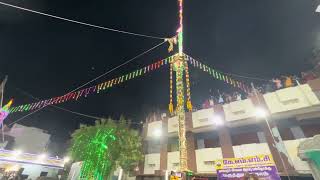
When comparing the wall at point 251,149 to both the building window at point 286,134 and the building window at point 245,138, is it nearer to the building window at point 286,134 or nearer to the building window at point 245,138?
the building window at point 245,138

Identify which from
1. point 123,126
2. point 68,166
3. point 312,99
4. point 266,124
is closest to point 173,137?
point 123,126

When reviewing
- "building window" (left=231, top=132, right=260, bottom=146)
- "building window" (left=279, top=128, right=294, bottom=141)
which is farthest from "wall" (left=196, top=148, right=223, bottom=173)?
"building window" (left=279, top=128, right=294, bottom=141)

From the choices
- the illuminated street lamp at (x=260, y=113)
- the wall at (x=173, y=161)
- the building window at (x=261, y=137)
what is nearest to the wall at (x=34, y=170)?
the wall at (x=173, y=161)

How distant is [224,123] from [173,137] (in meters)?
7.86

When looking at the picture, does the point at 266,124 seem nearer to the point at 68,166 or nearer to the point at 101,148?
the point at 101,148

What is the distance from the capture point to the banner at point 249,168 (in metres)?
12.4

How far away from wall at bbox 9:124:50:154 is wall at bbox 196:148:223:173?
33496mm

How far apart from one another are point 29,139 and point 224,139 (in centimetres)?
3723

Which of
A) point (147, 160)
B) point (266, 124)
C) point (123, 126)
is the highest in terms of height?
point (123, 126)

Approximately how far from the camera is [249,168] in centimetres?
1306

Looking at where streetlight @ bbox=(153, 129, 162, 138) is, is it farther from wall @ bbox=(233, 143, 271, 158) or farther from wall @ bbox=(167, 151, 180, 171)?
wall @ bbox=(233, 143, 271, 158)

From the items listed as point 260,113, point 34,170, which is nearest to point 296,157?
point 260,113

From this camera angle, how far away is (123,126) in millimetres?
25375

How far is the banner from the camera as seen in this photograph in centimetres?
1237
